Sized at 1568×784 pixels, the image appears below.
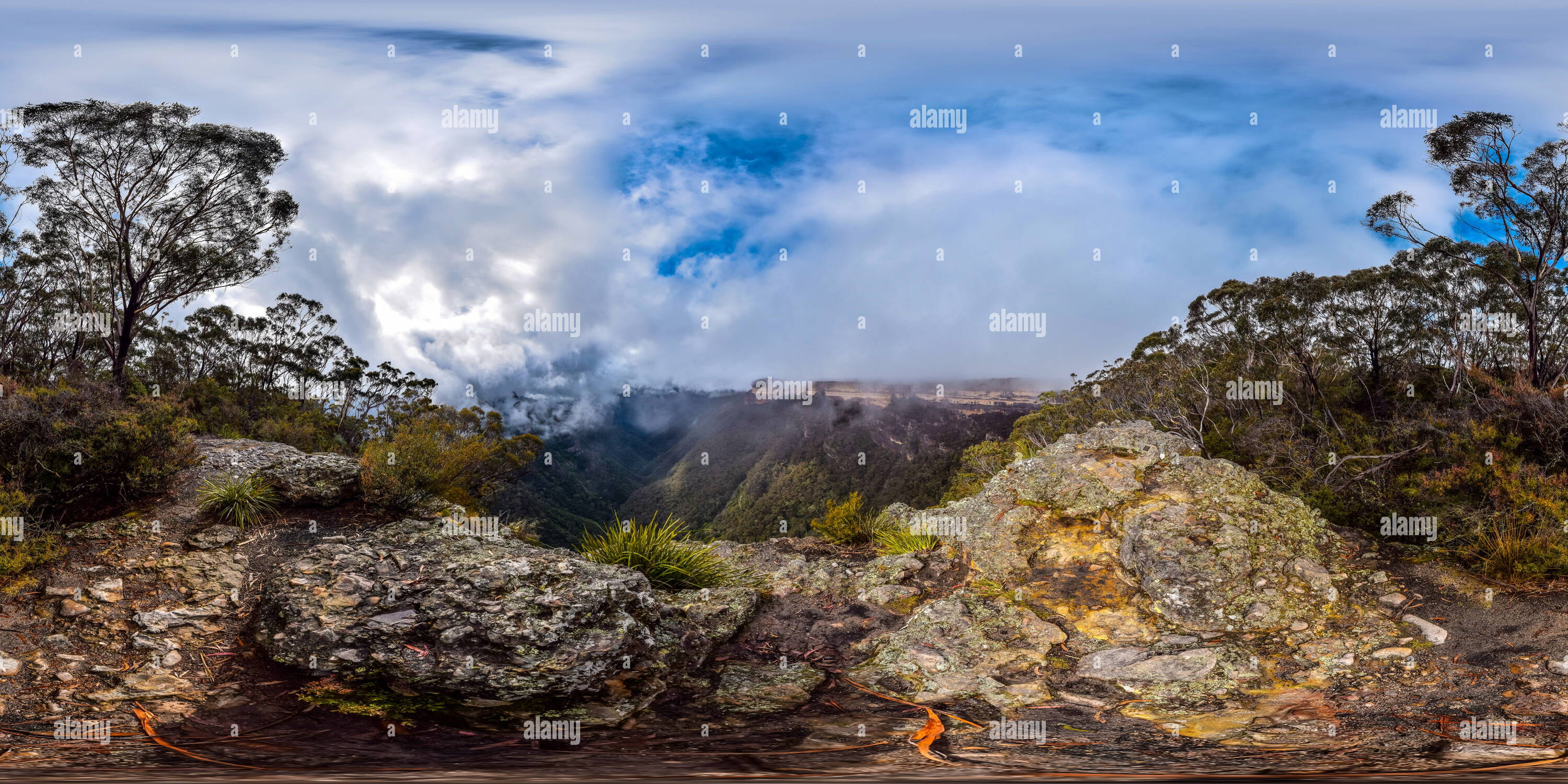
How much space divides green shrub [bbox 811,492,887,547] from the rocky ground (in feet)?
11.0

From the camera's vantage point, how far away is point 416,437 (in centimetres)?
934

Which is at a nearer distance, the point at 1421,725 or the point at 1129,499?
the point at 1421,725

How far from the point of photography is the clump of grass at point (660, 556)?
7.73m

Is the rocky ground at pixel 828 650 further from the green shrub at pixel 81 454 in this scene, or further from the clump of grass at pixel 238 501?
the green shrub at pixel 81 454

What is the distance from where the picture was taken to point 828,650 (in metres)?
6.64

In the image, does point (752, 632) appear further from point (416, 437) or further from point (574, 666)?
point (416, 437)

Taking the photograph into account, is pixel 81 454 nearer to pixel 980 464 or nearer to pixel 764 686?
pixel 764 686

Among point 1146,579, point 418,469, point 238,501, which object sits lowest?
point 1146,579

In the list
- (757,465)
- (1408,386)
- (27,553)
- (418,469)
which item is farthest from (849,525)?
(757,465)

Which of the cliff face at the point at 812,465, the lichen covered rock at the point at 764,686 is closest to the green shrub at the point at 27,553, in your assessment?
the lichen covered rock at the point at 764,686

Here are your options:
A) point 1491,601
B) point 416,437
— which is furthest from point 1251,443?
point 416,437

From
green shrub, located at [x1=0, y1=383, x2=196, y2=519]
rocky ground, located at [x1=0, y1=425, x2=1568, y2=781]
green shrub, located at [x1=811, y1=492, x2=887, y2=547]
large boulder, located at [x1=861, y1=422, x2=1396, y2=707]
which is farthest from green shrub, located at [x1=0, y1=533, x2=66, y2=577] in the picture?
green shrub, located at [x1=811, y1=492, x2=887, y2=547]

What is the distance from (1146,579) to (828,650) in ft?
10.1

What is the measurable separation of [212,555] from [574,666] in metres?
4.45
